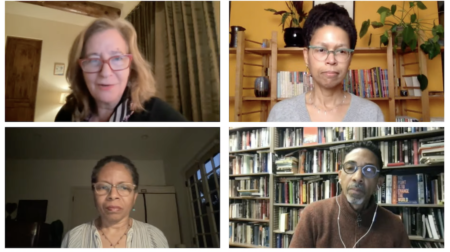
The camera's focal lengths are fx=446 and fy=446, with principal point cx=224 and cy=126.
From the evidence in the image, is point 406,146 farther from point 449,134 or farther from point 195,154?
point 195,154

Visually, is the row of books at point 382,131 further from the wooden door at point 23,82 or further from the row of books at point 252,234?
the wooden door at point 23,82

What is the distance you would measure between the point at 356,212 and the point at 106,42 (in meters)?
1.17

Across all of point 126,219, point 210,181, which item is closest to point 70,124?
point 126,219

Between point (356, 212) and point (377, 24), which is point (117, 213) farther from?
point (377, 24)

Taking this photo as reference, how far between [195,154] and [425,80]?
3.52 ft

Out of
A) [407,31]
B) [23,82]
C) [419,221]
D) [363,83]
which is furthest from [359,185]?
[23,82]

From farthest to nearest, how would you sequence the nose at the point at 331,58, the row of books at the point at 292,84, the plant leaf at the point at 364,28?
the plant leaf at the point at 364,28 < the row of books at the point at 292,84 < the nose at the point at 331,58

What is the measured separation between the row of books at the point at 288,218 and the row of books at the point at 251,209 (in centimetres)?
5

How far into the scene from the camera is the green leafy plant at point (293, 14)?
6.27 ft

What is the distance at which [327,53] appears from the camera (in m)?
1.67

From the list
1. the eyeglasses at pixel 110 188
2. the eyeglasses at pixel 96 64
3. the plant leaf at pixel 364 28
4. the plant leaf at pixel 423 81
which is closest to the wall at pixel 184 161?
the eyeglasses at pixel 110 188

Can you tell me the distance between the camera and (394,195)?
1.72 metres

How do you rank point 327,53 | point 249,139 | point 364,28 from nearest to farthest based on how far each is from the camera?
point 327,53 → point 249,139 → point 364,28

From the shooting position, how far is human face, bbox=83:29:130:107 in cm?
171
